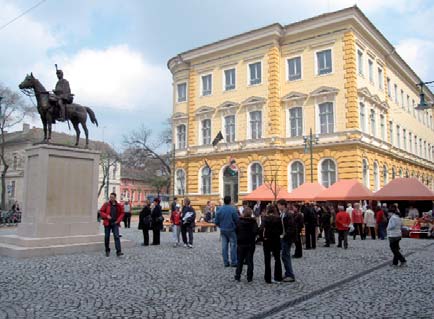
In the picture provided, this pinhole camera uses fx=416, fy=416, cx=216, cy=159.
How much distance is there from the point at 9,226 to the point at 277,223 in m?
26.5

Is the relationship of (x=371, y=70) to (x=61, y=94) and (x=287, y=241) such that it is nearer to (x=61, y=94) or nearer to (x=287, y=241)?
(x=61, y=94)

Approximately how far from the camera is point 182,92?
4169 centimetres

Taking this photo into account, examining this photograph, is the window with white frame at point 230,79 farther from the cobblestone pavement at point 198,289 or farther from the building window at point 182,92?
the cobblestone pavement at point 198,289

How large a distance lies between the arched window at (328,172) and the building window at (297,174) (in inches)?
67.1

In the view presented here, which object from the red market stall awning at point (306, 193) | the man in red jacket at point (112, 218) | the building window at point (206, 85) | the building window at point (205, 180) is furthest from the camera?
the building window at point (206, 85)

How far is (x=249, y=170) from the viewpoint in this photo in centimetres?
3491

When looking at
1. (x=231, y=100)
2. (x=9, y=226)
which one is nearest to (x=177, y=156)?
(x=231, y=100)

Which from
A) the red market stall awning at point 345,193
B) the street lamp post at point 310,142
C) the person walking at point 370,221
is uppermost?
the street lamp post at point 310,142

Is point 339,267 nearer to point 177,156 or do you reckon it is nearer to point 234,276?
point 234,276

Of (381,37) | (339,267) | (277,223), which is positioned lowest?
(339,267)

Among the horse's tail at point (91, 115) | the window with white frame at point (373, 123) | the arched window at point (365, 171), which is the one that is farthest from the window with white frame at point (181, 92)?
the horse's tail at point (91, 115)

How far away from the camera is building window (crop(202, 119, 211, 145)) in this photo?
3859cm

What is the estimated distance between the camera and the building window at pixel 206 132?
127 ft

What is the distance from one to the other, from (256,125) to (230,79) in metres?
5.30
